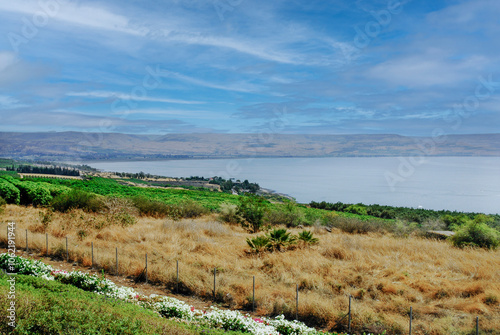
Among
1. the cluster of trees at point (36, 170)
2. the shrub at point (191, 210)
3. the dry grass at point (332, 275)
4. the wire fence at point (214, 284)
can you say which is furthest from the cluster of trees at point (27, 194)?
the cluster of trees at point (36, 170)

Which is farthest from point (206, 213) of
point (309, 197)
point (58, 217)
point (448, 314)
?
point (309, 197)

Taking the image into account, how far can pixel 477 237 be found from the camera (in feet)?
48.8

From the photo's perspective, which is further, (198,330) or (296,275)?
(296,275)

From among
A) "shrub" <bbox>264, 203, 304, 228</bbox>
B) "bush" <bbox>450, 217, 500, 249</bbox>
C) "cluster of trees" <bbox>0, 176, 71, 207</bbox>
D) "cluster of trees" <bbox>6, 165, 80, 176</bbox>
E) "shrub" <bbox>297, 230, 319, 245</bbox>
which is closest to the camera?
"shrub" <bbox>297, 230, 319, 245</bbox>

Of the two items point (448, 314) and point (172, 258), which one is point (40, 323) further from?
point (448, 314)

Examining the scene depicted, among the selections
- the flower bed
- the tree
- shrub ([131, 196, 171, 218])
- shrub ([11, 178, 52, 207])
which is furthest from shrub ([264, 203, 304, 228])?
shrub ([11, 178, 52, 207])

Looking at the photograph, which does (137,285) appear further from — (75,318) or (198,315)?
(75,318)

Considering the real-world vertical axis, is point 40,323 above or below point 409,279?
above

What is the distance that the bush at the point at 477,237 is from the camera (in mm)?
14568

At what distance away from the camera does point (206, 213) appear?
26.8 meters

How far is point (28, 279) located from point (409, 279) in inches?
388

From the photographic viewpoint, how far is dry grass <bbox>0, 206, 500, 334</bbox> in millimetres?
7608

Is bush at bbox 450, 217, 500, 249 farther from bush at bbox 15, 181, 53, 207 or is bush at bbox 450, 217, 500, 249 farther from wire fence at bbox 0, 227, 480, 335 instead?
bush at bbox 15, 181, 53, 207

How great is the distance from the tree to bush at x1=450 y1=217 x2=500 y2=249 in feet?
31.9
